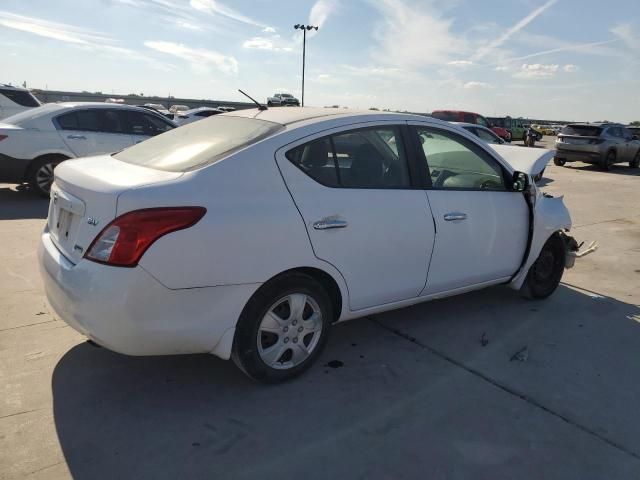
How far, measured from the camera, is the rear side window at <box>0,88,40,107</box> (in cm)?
1302

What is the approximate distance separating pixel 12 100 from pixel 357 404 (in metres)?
13.5

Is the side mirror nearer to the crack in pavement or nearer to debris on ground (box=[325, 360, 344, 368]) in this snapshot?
the crack in pavement

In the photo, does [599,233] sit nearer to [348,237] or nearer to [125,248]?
[348,237]

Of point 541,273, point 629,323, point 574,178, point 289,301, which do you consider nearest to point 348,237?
point 289,301

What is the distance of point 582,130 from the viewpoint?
1967cm

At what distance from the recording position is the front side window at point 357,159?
10.5 feet

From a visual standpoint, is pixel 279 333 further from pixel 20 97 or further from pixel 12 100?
pixel 20 97

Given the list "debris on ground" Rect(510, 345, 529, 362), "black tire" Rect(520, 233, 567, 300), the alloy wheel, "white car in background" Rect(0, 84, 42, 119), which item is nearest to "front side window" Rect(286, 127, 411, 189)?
the alloy wheel

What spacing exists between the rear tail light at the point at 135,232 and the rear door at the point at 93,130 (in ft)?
21.9

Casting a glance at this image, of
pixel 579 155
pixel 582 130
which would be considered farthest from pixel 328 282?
pixel 582 130

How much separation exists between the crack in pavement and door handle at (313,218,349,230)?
1261 mm

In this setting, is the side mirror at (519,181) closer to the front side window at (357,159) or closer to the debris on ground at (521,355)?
the front side window at (357,159)

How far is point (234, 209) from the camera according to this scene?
9.23 feet

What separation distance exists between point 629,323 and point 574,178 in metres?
13.0
